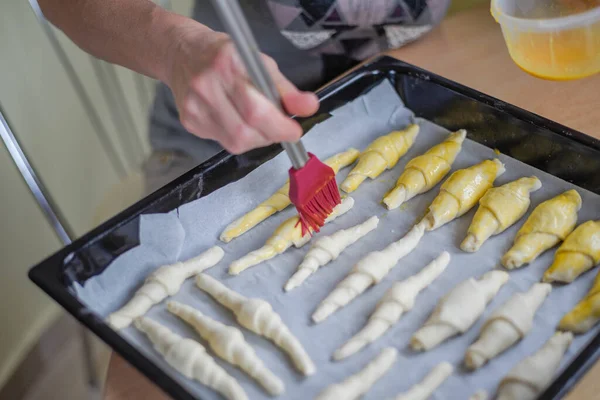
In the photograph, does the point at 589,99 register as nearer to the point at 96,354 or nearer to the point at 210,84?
the point at 210,84

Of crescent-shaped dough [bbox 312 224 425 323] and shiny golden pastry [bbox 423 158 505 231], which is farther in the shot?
shiny golden pastry [bbox 423 158 505 231]

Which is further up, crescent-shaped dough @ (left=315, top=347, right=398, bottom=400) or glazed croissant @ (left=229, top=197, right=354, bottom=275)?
glazed croissant @ (left=229, top=197, right=354, bottom=275)

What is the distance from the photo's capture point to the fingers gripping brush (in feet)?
1.97

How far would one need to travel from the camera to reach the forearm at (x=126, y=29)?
827 millimetres

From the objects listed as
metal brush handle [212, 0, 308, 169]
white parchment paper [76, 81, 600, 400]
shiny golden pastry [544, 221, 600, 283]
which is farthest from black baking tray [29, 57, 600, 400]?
metal brush handle [212, 0, 308, 169]

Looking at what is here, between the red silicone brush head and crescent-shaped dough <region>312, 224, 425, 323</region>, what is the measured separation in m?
0.09

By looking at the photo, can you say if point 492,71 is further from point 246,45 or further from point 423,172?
point 246,45

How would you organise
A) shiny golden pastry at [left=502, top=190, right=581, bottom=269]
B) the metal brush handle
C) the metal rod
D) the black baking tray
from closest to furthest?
the metal brush handle, the black baking tray, shiny golden pastry at [left=502, top=190, right=581, bottom=269], the metal rod

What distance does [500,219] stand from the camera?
0.84 metres

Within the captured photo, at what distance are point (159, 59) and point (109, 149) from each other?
3.36 ft

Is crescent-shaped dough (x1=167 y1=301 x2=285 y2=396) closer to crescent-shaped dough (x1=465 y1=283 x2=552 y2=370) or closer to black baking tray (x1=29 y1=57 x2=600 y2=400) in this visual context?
black baking tray (x1=29 y1=57 x2=600 y2=400)

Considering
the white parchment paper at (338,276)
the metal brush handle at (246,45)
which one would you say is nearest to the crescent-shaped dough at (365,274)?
the white parchment paper at (338,276)

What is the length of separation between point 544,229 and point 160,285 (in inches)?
20.2

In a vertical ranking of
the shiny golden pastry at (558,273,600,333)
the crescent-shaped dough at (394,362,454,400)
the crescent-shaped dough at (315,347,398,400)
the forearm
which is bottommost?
the shiny golden pastry at (558,273,600,333)
